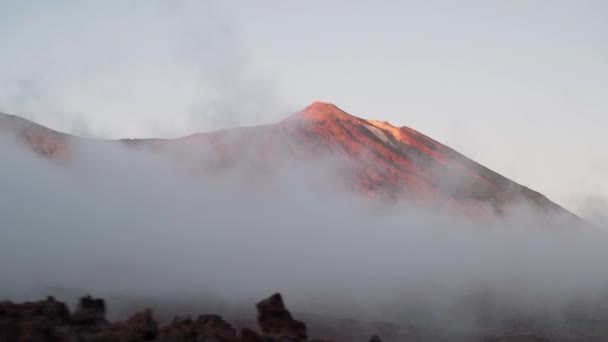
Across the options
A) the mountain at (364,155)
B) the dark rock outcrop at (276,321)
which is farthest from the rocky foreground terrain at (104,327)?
the mountain at (364,155)

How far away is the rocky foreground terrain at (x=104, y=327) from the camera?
21553 mm

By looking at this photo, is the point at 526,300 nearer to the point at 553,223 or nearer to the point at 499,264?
the point at 499,264

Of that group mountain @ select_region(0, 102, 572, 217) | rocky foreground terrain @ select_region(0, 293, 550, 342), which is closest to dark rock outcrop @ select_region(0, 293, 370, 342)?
rocky foreground terrain @ select_region(0, 293, 550, 342)

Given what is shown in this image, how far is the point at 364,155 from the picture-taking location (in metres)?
126

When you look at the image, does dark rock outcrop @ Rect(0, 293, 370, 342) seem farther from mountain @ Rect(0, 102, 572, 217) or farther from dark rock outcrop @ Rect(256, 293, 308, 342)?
mountain @ Rect(0, 102, 572, 217)

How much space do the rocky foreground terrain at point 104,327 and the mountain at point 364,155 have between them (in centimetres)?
8764

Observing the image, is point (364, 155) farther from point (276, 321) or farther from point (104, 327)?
point (104, 327)

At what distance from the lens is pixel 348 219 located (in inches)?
4560

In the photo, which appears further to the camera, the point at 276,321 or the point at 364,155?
the point at 364,155

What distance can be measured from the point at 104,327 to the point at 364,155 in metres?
102

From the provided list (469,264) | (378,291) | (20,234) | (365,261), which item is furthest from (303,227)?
(20,234)

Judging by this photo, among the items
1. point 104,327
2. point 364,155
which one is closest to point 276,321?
point 104,327

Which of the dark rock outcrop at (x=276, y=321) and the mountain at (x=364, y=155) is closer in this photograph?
the dark rock outcrop at (x=276, y=321)

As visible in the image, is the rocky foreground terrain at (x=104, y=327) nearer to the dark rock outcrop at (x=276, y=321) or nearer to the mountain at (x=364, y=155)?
the dark rock outcrop at (x=276, y=321)
